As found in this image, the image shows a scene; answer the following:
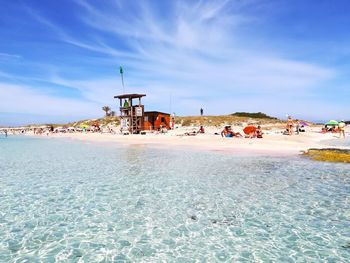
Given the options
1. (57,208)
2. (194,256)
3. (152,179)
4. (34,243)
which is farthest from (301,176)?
(34,243)

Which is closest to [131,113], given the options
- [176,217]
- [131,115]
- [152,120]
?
[131,115]

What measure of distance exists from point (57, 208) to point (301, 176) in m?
9.86

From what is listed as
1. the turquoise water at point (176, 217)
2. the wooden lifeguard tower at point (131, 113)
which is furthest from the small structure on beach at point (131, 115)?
the turquoise water at point (176, 217)

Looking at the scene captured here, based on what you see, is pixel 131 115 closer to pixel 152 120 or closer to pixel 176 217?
pixel 152 120

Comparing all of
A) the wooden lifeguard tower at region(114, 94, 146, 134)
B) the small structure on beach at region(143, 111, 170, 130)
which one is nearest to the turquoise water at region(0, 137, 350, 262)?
the wooden lifeguard tower at region(114, 94, 146, 134)

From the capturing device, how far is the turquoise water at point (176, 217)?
18.5 feet

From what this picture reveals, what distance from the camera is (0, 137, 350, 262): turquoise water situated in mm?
5652

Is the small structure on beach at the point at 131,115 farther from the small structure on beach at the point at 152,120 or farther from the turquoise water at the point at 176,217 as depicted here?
the turquoise water at the point at 176,217

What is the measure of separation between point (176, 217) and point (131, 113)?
122 feet

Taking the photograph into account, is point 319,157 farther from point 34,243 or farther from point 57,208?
point 34,243

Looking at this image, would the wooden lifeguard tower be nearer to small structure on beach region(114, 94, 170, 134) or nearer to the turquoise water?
small structure on beach region(114, 94, 170, 134)

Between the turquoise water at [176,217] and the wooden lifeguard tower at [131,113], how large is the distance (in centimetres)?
2970

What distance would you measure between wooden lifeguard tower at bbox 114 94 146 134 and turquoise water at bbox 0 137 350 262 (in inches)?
1169

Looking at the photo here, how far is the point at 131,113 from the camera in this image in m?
43.9
